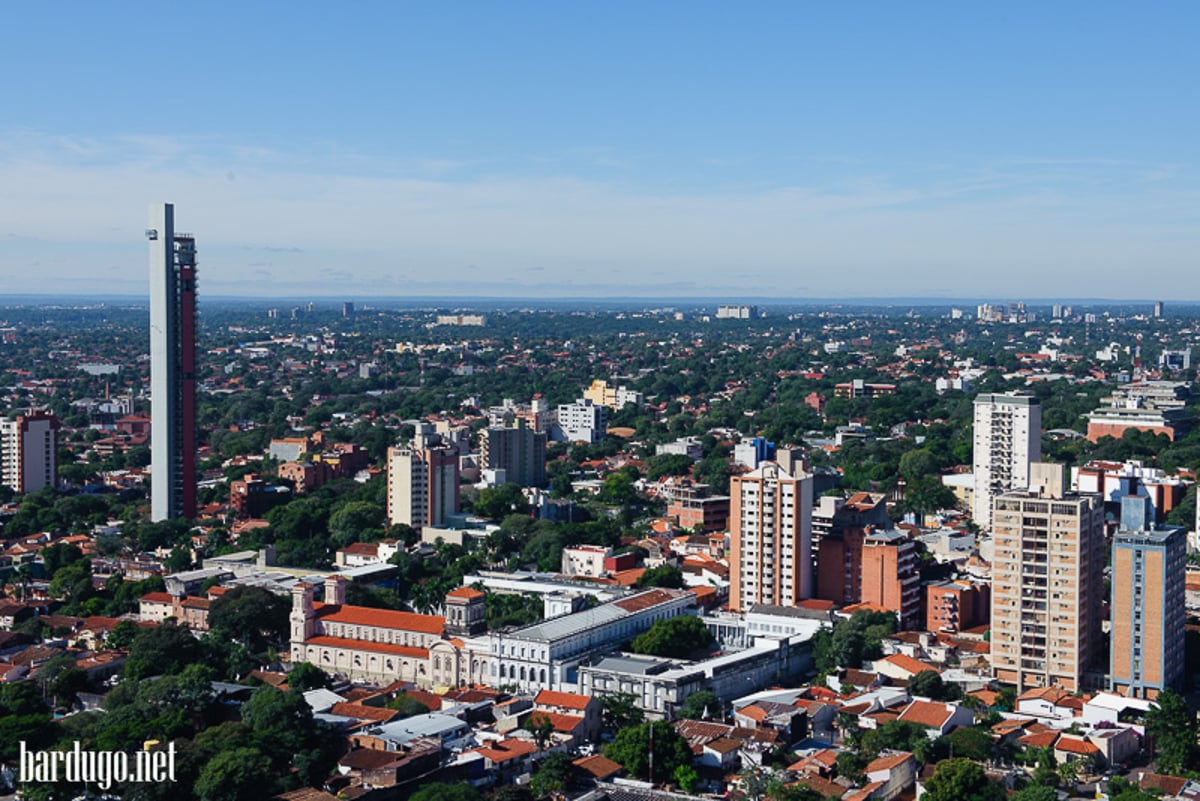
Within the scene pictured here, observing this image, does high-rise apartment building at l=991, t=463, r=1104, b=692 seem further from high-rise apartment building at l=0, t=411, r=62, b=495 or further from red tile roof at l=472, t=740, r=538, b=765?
high-rise apartment building at l=0, t=411, r=62, b=495

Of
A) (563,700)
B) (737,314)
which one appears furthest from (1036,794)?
(737,314)

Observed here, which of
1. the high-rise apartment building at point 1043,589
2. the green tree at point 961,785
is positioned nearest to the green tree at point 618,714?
the green tree at point 961,785

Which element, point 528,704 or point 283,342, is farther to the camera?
point 283,342

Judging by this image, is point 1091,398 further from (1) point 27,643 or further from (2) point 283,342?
(2) point 283,342

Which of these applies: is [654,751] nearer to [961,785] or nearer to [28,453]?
[961,785]

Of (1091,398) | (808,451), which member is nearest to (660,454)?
(808,451)

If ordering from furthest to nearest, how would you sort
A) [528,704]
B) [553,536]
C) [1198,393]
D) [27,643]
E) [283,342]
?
1. [283,342]
2. [1198,393]
3. [553,536]
4. [27,643]
5. [528,704]

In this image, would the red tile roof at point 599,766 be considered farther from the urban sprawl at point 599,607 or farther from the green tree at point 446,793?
the green tree at point 446,793
